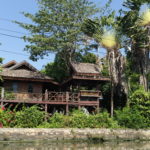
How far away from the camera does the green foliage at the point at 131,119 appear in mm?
24438

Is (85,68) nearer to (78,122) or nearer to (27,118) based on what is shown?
(78,122)

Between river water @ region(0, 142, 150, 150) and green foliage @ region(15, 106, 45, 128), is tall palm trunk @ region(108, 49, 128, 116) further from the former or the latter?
river water @ region(0, 142, 150, 150)

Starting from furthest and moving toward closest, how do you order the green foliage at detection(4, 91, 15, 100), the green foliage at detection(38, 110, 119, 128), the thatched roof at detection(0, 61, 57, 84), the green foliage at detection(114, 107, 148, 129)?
1. the thatched roof at detection(0, 61, 57, 84)
2. the green foliage at detection(4, 91, 15, 100)
3. the green foliage at detection(114, 107, 148, 129)
4. the green foliage at detection(38, 110, 119, 128)

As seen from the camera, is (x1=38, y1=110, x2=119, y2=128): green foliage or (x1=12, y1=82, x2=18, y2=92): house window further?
(x1=12, y1=82, x2=18, y2=92): house window

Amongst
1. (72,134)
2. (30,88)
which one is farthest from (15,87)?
(72,134)

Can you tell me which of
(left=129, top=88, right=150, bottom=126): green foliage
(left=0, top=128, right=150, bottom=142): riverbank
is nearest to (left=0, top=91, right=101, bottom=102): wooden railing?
(left=129, top=88, right=150, bottom=126): green foliage

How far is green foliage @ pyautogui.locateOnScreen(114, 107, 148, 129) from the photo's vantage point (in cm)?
2444

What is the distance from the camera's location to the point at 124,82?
32.6 m

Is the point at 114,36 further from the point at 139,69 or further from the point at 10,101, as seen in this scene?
the point at 10,101

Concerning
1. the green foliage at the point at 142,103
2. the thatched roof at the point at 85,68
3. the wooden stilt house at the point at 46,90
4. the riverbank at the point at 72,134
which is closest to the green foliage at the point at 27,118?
the riverbank at the point at 72,134

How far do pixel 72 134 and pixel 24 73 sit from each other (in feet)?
36.1

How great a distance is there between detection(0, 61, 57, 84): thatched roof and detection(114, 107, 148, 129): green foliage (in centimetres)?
918

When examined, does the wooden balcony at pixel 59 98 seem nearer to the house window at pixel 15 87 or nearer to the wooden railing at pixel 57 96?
the wooden railing at pixel 57 96

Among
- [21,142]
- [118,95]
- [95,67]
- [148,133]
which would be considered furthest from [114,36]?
[21,142]
